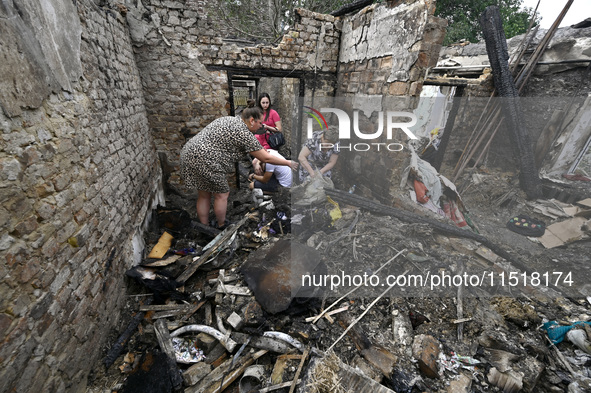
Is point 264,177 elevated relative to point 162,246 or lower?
elevated

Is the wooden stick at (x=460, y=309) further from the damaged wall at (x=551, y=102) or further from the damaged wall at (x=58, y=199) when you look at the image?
the damaged wall at (x=551, y=102)

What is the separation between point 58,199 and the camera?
1.57 m

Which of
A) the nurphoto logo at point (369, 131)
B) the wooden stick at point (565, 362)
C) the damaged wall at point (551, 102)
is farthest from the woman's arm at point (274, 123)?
the wooden stick at point (565, 362)

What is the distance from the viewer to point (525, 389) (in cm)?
170

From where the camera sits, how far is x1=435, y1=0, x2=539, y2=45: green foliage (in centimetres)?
1266

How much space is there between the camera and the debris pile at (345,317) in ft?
5.90

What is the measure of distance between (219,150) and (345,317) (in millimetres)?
2498

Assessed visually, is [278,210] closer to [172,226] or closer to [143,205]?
[172,226]

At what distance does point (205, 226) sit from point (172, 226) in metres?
0.55

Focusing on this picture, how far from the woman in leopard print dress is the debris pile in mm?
740

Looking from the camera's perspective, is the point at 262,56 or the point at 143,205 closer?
the point at 143,205

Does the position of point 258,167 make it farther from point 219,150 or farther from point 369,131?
point 369,131

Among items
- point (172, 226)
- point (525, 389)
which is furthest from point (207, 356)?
point (525, 389)

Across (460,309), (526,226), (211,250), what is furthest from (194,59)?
(526,226)
